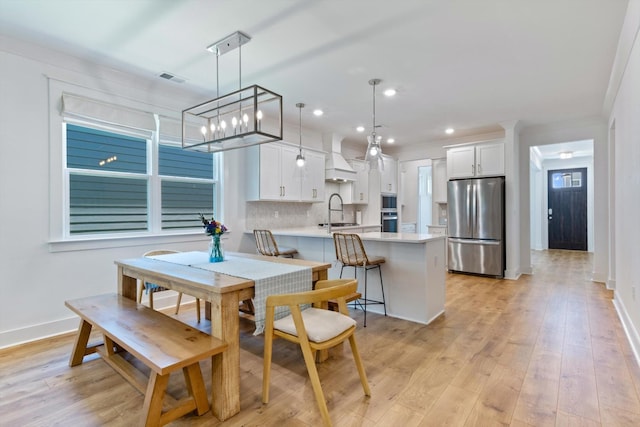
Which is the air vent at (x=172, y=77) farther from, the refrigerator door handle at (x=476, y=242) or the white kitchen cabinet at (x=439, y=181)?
the white kitchen cabinet at (x=439, y=181)

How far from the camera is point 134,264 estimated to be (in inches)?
104

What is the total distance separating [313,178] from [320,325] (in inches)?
150

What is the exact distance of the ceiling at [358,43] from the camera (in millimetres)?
2404

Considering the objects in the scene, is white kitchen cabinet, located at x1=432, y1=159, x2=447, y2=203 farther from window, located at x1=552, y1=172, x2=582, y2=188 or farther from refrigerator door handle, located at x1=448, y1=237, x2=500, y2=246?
window, located at x1=552, y1=172, x2=582, y2=188

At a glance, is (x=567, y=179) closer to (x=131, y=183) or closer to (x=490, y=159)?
(x=490, y=159)

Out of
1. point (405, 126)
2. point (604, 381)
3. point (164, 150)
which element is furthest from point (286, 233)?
point (604, 381)

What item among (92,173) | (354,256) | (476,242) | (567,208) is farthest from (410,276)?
(567,208)

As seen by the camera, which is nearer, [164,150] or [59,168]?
Result: [59,168]

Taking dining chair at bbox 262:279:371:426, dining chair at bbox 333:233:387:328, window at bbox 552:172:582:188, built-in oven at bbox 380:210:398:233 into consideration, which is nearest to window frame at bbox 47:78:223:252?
dining chair at bbox 333:233:387:328

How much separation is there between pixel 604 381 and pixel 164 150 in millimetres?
4803

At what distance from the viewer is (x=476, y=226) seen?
568cm

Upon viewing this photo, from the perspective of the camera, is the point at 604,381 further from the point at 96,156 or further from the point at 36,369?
the point at 96,156

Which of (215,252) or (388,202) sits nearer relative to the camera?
(215,252)

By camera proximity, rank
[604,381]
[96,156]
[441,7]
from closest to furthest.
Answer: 1. [604,381]
2. [441,7]
3. [96,156]
